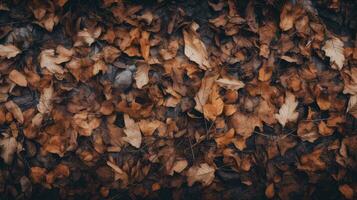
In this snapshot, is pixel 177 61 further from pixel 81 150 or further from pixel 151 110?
pixel 81 150

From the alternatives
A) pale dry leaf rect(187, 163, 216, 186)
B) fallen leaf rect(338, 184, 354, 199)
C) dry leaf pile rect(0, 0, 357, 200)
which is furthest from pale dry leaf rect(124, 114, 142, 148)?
fallen leaf rect(338, 184, 354, 199)

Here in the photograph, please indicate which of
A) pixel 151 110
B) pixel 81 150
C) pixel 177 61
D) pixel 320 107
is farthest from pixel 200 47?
pixel 81 150

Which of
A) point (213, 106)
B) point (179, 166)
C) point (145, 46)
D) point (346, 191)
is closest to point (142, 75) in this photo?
point (145, 46)

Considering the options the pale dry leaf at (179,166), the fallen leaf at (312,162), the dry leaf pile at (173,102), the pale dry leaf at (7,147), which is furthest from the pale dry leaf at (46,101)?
the fallen leaf at (312,162)

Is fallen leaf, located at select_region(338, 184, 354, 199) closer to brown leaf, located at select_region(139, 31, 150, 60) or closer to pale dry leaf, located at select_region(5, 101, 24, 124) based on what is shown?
brown leaf, located at select_region(139, 31, 150, 60)

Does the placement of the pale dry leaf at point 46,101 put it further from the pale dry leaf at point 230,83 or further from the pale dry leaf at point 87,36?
the pale dry leaf at point 230,83

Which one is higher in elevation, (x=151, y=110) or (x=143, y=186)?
(x=151, y=110)
